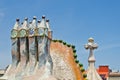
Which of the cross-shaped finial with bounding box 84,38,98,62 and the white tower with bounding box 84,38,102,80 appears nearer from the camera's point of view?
the white tower with bounding box 84,38,102,80

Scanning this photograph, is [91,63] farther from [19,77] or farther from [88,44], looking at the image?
[19,77]

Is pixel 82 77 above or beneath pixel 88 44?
beneath

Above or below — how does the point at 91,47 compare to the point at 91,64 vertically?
above

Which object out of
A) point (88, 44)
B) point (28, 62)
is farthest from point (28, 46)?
point (88, 44)

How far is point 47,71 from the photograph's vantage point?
1456 cm

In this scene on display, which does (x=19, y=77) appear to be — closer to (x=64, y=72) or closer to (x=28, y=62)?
(x=28, y=62)

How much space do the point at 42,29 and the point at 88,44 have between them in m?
4.00

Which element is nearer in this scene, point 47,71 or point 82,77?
point 47,71

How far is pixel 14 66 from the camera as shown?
15547mm

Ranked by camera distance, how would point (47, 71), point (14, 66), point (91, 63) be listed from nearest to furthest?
point (47, 71) → point (14, 66) → point (91, 63)

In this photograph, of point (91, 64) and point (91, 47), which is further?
point (91, 47)

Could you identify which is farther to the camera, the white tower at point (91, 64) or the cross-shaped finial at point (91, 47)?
the cross-shaped finial at point (91, 47)

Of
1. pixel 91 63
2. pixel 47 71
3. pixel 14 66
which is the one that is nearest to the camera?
pixel 47 71

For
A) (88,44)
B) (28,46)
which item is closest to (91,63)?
(88,44)
